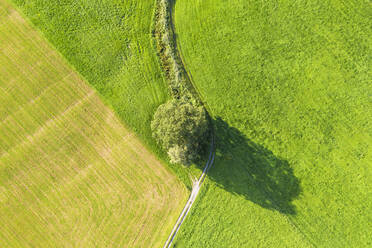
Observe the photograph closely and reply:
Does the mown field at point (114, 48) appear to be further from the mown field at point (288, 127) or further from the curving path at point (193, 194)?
the mown field at point (288, 127)

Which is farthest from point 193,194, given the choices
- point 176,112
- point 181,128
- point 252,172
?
point 176,112

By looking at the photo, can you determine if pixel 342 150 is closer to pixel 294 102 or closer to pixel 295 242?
pixel 294 102

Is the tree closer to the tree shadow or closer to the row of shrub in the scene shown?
the row of shrub

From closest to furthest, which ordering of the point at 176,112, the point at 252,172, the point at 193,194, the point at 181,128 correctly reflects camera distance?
the point at 181,128
the point at 176,112
the point at 252,172
the point at 193,194

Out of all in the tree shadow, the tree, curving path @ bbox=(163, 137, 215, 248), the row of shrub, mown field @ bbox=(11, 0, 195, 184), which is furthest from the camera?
mown field @ bbox=(11, 0, 195, 184)

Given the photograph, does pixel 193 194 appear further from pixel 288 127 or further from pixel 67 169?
pixel 67 169

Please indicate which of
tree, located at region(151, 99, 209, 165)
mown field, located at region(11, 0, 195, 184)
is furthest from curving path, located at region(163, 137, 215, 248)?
mown field, located at region(11, 0, 195, 184)
